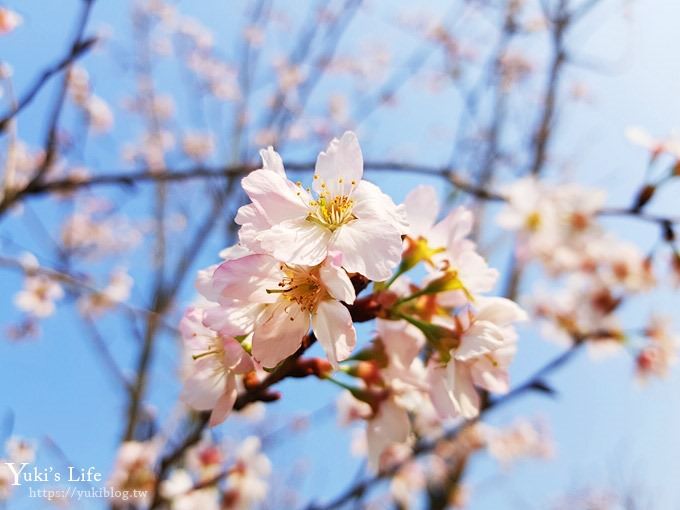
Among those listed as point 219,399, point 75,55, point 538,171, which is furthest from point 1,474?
point 538,171

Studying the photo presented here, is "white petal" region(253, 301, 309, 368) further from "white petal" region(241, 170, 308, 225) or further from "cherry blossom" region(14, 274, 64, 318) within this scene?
"cherry blossom" region(14, 274, 64, 318)

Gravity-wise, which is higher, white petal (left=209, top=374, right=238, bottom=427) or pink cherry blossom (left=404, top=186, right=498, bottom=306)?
pink cherry blossom (left=404, top=186, right=498, bottom=306)

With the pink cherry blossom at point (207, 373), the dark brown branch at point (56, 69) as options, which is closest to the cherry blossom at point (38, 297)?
the dark brown branch at point (56, 69)

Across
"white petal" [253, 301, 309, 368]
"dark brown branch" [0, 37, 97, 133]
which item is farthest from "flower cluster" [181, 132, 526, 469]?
"dark brown branch" [0, 37, 97, 133]

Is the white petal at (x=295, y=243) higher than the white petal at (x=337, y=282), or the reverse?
the white petal at (x=295, y=243)

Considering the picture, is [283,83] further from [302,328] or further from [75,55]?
[302,328]

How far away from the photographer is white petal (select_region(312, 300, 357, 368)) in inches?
22.5

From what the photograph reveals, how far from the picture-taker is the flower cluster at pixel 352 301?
575 mm

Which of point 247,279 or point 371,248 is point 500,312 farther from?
point 247,279

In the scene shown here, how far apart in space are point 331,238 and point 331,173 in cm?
12

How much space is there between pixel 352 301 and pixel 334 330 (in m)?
0.06

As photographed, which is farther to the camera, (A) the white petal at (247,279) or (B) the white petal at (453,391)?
(B) the white petal at (453,391)

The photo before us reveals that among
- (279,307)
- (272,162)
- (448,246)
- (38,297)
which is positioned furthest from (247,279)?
(38,297)

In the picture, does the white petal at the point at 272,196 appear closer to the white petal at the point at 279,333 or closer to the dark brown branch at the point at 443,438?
the white petal at the point at 279,333
